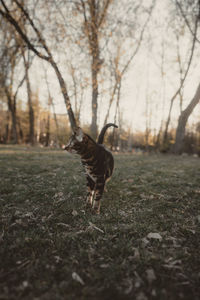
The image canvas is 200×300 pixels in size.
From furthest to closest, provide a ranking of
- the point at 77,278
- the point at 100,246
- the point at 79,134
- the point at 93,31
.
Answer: the point at 93,31 < the point at 79,134 < the point at 100,246 < the point at 77,278

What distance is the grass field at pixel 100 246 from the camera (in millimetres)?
1824

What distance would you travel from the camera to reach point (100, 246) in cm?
256

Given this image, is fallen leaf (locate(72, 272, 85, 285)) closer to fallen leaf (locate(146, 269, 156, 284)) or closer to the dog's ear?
fallen leaf (locate(146, 269, 156, 284))

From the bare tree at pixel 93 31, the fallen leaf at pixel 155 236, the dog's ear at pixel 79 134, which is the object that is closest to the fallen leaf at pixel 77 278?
the fallen leaf at pixel 155 236

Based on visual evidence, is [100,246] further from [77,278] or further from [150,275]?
[150,275]

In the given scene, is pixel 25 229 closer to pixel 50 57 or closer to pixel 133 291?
pixel 133 291

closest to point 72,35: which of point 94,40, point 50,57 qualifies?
point 94,40

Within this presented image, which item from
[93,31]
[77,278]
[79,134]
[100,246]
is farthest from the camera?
[93,31]

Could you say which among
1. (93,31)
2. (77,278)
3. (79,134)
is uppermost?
(93,31)

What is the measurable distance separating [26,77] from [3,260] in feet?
74.9

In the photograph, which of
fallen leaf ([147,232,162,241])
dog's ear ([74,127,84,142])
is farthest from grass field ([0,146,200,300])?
dog's ear ([74,127,84,142])

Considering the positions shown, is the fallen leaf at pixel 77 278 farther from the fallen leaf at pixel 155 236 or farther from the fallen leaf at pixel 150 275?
the fallen leaf at pixel 155 236

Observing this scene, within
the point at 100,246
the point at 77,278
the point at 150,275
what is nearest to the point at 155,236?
the point at 150,275

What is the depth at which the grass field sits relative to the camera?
5.98 ft
